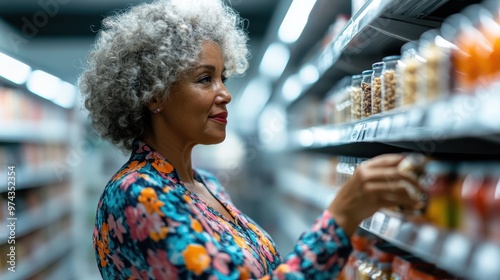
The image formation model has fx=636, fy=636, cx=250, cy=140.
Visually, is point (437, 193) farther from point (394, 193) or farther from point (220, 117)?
point (220, 117)

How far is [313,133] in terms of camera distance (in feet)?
11.3

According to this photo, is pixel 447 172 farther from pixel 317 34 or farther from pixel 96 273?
pixel 96 273

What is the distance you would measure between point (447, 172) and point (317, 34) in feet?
10.8

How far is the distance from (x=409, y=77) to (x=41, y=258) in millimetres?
4996

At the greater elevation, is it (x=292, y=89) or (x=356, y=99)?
(x=292, y=89)

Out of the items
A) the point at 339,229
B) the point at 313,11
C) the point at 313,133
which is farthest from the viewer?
the point at 313,11

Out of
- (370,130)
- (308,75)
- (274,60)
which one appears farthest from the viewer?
(274,60)

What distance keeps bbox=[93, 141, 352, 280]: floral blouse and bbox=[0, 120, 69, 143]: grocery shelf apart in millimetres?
3810

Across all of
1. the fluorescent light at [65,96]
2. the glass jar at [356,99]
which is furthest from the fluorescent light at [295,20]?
the fluorescent light at [65,96]

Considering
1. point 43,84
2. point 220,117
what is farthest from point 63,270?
point 220,117

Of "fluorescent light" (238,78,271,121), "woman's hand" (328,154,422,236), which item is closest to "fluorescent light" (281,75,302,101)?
"fluorescent light" (238,78,271,121)

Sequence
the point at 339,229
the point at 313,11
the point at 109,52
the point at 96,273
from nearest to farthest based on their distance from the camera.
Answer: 1. the point at 339,229
2. the point at 109,52
3. the point at 313,11
4. the point at 96,273

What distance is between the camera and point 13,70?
5121 mm

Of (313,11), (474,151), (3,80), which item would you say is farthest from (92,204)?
(474,151)
